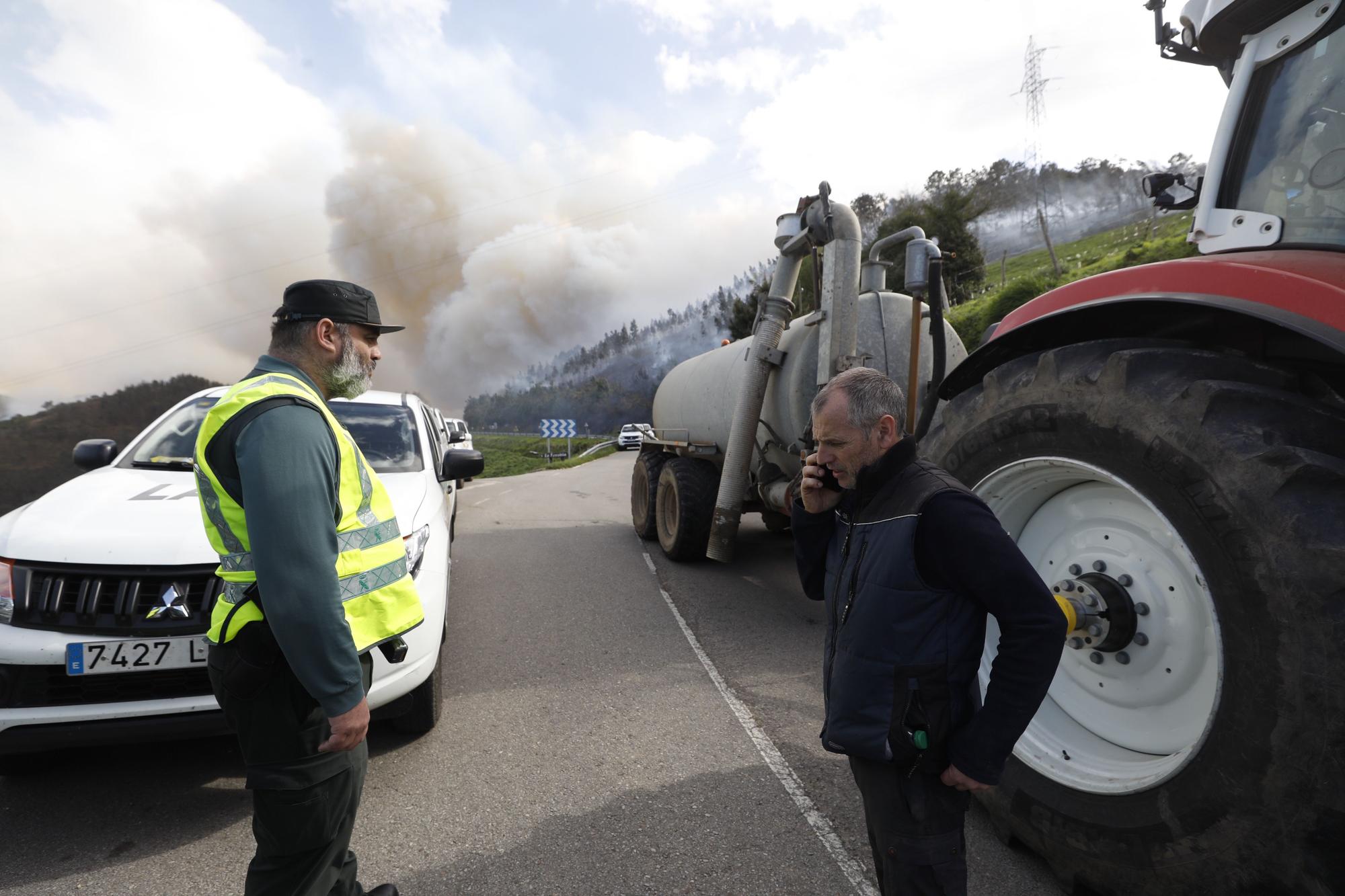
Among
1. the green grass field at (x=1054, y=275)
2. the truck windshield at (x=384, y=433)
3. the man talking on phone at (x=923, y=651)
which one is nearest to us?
the man talking on phone at (x=923, y=651)

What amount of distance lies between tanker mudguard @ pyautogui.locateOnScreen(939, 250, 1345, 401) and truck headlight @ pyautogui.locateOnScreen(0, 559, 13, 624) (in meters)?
3.93

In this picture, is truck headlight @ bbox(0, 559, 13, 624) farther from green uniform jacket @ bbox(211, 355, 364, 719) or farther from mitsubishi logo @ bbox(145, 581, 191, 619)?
green uniform jacket @ bbox(211, 355, 364, 719)

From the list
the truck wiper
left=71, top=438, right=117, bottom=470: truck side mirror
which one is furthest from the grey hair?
left=71, top=438, right=117, bottom=470: truck side mirror

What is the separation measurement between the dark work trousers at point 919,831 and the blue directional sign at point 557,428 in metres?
29.9

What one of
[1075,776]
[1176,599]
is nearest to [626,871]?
[1075,776]

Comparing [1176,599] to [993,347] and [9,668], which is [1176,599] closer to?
[993,347]

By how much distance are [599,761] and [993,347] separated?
8.42 ft

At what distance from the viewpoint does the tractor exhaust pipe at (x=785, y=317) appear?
5031 millimetres

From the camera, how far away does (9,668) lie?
2615 mm

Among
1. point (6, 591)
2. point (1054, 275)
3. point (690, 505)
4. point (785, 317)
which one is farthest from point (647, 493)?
point (1054, 275)

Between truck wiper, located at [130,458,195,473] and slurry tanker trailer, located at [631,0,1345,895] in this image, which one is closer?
slurry tanker trailer, located at [631,0,1345,895]

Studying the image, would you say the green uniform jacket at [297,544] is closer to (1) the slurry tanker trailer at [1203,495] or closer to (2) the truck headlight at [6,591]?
(2) the truck headlight at [6,591]

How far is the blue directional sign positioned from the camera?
103 feet

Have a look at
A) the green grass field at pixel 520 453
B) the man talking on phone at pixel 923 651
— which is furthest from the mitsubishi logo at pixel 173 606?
the green grass field at pixel 520 453
